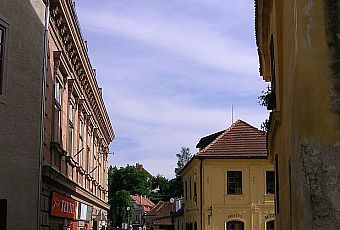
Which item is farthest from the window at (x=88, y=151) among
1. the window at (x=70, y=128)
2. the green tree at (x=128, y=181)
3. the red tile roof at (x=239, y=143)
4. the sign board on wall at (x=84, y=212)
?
the green tree at (x=128, y=181)

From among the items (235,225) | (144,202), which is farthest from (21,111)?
(144,202)

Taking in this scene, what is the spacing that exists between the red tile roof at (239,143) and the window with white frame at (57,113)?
63.2 feet

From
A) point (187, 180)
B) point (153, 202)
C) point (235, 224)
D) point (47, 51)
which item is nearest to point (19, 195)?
point (47, 51)

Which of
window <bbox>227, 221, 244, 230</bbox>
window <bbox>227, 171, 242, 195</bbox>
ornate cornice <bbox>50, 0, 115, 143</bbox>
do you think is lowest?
window <bbox>227, 221, 244, 230</bbox>

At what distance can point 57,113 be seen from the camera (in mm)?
20125

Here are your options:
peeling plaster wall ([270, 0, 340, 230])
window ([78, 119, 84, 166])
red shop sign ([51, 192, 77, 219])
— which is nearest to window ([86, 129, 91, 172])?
window ([78, 119, 84, 166])

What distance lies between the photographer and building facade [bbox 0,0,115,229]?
15477 millimetres

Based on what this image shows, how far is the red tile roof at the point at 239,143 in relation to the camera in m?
39.0

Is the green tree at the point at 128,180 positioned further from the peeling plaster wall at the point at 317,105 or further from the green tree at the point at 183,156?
the peeling plaster wall at the point at 317,105

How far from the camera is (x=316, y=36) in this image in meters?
7.25

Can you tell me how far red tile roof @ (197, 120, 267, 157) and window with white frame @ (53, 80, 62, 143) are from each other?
19254 mm

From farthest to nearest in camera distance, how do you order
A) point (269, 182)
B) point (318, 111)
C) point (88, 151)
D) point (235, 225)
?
point (269, 182) < point (235, 225) < point (88, 151) < point (318, 111)

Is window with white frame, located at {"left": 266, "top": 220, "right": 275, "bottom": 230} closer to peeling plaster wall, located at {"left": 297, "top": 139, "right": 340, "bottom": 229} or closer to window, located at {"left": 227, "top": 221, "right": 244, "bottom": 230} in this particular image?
window, located at {"left": 227, "top": 221, "right": 244, "bottom": 230}

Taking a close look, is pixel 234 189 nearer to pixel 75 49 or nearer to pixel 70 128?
pixel 70 128
